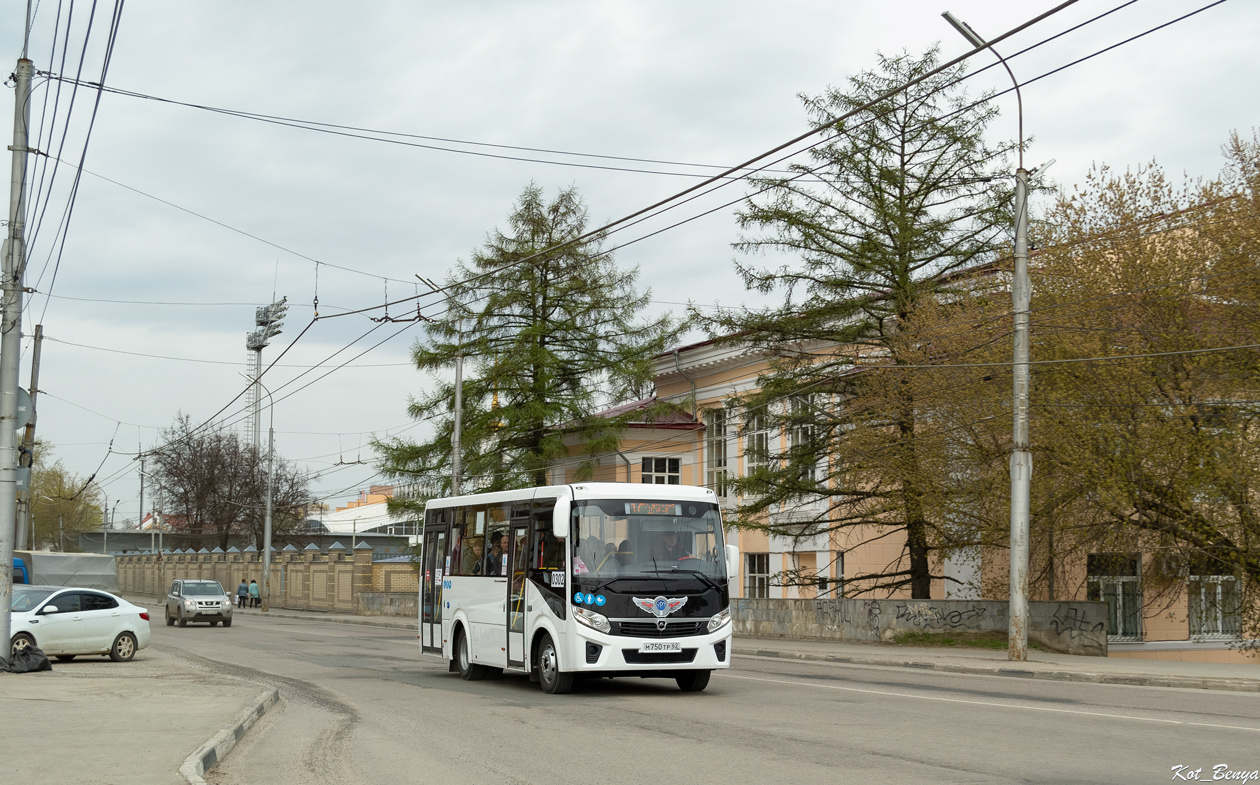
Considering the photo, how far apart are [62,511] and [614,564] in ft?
346

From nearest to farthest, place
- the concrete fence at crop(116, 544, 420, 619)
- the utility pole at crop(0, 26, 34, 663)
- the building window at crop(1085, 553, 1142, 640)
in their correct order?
the utility pole at crop(0, 26, 34, 663), the building window at crop(1085, 553, 1142, 640), the concrete fence at crop(116, 544, 420, 619)

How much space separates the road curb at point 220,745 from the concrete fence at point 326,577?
35.4 meters

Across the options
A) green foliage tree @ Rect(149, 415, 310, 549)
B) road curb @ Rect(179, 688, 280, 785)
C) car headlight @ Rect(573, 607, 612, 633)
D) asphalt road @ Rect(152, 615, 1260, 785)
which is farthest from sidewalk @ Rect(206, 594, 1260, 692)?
green foliage tree @ Rect(149, 415, 310, 549)

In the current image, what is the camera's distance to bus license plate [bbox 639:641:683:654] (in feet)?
49.6

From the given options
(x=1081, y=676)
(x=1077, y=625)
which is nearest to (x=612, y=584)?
(x=1081, y=676)

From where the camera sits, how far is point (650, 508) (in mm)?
15945

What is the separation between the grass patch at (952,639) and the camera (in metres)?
26.7

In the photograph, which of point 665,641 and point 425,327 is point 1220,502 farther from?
point 425,327

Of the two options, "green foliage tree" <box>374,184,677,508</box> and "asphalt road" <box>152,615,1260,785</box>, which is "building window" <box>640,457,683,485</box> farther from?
"asphalt road" <box>152,615,1260,785</box>

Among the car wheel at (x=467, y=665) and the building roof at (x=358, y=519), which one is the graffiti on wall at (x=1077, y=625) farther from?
the building roof at (x=358, y=519)

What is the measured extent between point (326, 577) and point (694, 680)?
168 feet

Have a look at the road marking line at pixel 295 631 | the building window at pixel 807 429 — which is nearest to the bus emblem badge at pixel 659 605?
the building window at pixel 807 429

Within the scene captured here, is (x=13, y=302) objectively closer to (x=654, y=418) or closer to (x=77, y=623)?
(x=77, y=623)

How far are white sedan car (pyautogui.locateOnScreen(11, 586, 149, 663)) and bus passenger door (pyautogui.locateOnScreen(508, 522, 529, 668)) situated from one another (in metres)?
10.2
